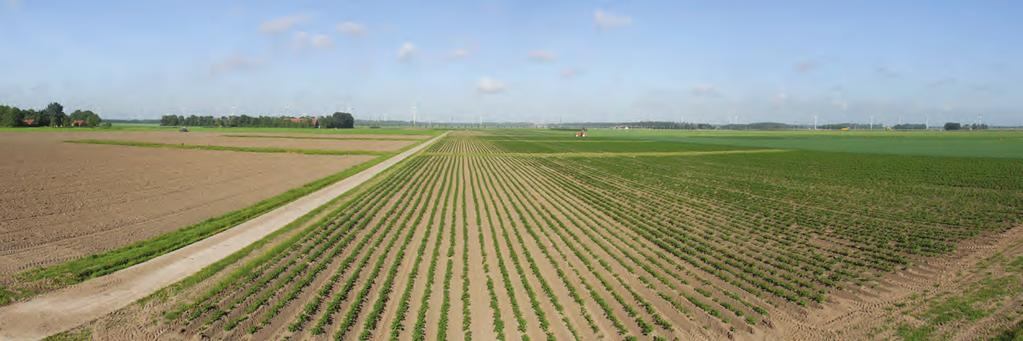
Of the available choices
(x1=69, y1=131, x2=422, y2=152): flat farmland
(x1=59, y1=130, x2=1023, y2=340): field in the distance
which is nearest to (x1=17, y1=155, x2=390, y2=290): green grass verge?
(x1=59, y1=130, x2=1023, y2=340): field in the distance

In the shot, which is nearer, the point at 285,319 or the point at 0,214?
the point at 285,319

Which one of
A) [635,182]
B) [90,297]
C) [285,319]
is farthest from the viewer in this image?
[635,182]

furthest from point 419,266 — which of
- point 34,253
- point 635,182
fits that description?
point 635,182

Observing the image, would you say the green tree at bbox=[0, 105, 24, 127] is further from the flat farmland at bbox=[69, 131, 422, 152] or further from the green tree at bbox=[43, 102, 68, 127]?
the flat farmland at bbox=[69, 131, 422, 152]

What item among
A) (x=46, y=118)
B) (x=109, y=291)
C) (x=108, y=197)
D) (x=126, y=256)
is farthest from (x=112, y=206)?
(x=46, y=118)

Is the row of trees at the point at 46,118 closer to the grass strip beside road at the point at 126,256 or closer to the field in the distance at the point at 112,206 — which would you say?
the field in the distance at the point at 112,206

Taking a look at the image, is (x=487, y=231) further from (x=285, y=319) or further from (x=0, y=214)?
(x=0, y=214)
